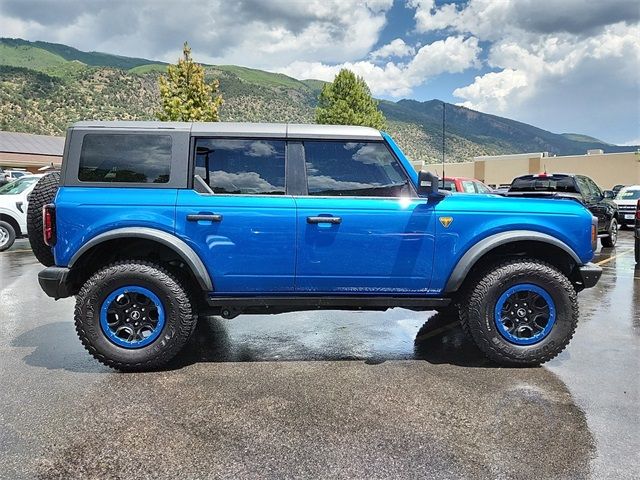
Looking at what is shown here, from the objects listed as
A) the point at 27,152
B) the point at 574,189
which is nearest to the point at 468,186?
the point at 574,189

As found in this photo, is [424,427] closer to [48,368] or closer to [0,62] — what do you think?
[48,368]

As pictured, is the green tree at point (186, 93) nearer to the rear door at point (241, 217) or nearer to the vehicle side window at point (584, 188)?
the vehicle side window at point (584, 188)

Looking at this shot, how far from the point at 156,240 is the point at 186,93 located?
77.5 feet

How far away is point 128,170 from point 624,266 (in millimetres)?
9246

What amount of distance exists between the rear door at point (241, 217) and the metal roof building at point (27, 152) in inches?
2338

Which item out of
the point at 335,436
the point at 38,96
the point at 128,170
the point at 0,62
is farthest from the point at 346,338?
the point at 0,62

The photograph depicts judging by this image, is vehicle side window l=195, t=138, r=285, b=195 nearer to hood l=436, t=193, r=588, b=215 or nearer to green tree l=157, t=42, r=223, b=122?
hood l=436, t=193, r=588, b=215

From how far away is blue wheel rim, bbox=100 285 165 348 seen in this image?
13.1 ft

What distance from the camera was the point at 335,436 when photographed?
9.57ft

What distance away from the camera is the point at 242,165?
4.11m

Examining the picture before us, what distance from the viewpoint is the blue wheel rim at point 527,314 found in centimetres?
413

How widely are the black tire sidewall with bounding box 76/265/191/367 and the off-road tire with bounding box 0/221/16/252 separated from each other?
8.81m

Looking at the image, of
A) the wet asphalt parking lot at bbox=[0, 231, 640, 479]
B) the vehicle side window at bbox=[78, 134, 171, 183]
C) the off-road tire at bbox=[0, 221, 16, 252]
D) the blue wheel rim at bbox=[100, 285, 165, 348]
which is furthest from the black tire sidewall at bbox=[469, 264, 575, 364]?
the off-road tire at bbox=[0, 221, 16, 252]

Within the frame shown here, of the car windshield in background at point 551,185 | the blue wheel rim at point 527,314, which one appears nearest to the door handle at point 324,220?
the blue wheel rim at point 527,314
